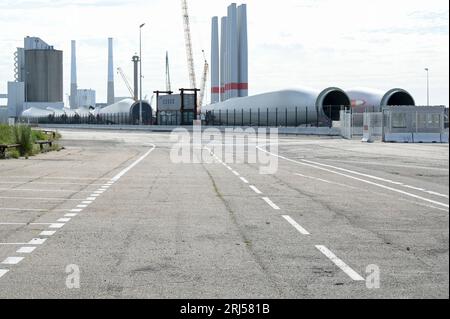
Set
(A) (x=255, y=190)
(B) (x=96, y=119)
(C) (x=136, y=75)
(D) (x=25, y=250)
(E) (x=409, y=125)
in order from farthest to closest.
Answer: (C) (x=136, y=75)
(B) (x=96, y=119)
(E) (x=409, y=125)
(A) (x=255, y=190)
(D) (x=25, y=250)

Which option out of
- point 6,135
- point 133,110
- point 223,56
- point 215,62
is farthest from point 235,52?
point 6,135

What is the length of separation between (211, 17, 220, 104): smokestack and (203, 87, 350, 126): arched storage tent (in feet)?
105

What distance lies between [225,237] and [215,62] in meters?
117

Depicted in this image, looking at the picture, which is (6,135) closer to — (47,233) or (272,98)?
(47,233)

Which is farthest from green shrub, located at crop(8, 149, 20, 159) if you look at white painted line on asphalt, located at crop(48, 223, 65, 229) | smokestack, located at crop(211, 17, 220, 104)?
smokestack, located at crop(211, 17, 220, 104)

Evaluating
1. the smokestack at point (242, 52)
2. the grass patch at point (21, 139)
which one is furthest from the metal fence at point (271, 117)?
the grass patch at point (21, 139)

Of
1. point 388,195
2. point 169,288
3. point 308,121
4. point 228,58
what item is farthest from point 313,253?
point 228,58

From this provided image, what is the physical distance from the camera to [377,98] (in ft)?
257

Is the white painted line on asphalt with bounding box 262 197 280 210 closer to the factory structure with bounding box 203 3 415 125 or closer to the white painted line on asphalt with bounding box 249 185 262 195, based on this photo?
the white painted line on asphalt with bounding box 249 185 262 195

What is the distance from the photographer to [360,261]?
8.60 metres

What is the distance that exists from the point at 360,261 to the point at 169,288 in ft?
8.73

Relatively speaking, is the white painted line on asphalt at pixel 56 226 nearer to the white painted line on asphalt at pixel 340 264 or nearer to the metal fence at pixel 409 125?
the white painted line on asphalt at pixel 340 264

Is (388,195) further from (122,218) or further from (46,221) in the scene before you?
(46,221)

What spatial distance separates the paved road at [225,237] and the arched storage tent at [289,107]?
5563 centimetres
